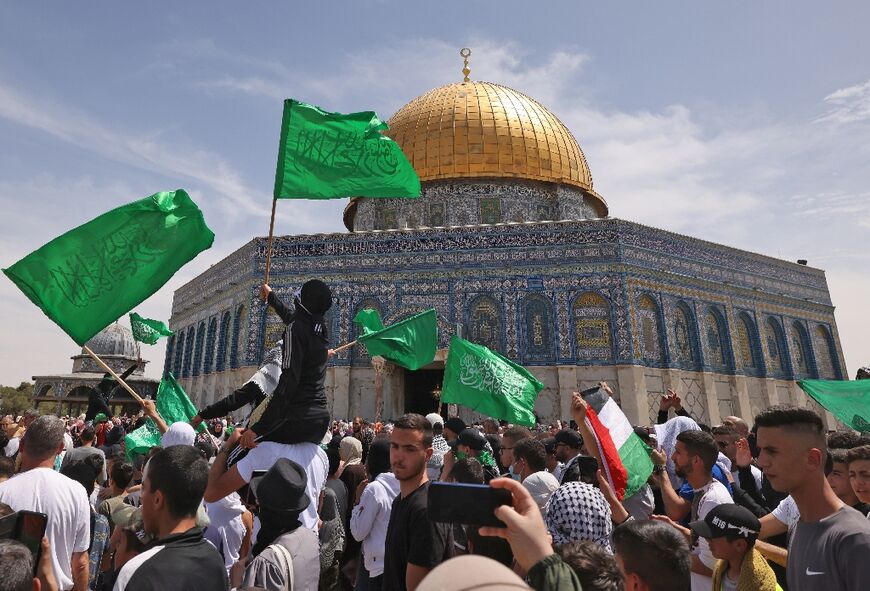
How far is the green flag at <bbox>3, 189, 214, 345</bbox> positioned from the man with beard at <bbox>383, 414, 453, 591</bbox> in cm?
289

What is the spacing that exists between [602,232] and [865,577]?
64.6 ft

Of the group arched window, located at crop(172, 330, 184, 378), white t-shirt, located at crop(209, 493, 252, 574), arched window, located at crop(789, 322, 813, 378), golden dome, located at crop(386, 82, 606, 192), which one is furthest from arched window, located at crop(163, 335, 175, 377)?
arched window, located at crop(789, 322, 813, 378)

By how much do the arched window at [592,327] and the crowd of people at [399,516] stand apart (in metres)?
15.2

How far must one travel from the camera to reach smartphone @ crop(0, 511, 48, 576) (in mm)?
1810

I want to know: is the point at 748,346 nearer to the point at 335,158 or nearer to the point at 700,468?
the point at 700,468

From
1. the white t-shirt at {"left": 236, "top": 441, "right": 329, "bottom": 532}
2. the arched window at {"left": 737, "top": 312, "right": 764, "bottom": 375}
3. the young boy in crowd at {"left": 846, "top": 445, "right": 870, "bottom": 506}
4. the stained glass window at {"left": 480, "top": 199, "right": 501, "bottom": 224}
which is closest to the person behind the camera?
the white t-shirt at {"left": 236, "top": 441, "right": 329, "bottom": 532}

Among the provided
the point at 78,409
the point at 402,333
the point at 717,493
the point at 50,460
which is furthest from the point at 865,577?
the point at 78,409

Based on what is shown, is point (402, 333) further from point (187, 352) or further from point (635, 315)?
point (187, 352)

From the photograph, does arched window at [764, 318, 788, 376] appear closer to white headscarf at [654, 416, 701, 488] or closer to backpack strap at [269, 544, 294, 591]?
white headscarf at [654, 416, 701, 488]

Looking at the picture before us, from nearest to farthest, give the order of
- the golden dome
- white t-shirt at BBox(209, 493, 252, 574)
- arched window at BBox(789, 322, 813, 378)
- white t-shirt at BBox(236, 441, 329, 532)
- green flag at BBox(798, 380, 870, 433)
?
1. white t-shirt at BBox(236, 441, 329, 532)
2. white t-shirt at BBox(209, 493, 252, 574)
3. green flag at BBox(798, 380, 870, 433)
4. arched window at BBox(789, 322, 813, 378)
5. the golden dome

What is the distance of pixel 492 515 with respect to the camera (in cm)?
143

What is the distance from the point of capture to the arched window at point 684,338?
812 inches

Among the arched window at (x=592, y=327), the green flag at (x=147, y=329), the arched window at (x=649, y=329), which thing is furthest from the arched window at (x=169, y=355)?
the arched window at (x=649, y=329)

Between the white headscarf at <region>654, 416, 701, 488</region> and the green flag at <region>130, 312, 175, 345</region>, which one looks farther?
the green flag at <region>130, 312, 175, 345</region>
